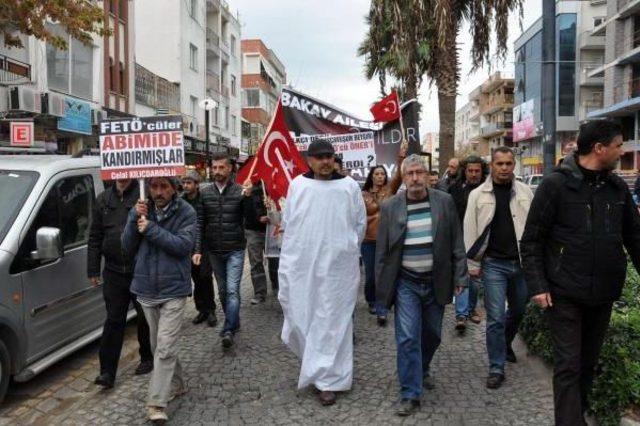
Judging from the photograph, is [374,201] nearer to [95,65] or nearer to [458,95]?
[458,95]

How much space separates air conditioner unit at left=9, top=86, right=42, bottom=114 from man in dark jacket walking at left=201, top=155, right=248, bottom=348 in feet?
39.5

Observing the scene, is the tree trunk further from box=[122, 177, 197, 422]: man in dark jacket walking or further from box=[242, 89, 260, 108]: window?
box=[242, 89, 260, 108]: window

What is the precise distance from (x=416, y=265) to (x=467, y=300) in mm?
2359

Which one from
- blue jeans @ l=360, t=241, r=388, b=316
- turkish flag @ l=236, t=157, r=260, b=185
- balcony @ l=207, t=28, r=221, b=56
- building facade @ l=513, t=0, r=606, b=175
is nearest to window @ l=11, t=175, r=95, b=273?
turkish flag @ l=236, t=157, r=260, b=185

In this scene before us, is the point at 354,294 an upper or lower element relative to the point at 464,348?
upper

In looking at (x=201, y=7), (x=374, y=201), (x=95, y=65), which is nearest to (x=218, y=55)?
(x=201, y=7)

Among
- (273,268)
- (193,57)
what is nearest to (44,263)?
(273,268)

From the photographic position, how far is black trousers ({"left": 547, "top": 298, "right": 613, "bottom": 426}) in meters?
3.52

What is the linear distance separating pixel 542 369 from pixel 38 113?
51.7ft

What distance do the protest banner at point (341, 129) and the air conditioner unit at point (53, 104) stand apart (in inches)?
497

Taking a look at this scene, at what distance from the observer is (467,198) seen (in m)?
6.71

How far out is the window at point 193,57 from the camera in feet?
106

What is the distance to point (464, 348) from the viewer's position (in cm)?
574

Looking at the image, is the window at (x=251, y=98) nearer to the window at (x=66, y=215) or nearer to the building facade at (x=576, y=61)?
the building facade at (x=576, y=61)
